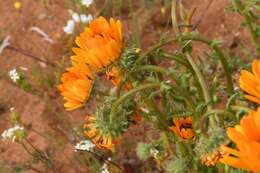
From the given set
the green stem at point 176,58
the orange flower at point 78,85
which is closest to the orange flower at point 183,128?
the green stem at point 176,58

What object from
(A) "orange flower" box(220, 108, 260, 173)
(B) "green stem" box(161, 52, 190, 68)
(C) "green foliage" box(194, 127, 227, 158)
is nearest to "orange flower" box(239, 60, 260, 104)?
(A) "orange flower" box(220, 108, 260, 173)

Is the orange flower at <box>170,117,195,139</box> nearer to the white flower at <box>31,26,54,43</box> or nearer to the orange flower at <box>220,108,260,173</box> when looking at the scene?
the orange flower at <box>220,108,260,173</box>

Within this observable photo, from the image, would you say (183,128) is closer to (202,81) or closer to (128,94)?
(202,81)

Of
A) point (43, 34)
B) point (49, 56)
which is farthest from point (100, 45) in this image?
point (43, 34)

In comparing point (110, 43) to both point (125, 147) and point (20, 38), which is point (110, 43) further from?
point (20, 38)

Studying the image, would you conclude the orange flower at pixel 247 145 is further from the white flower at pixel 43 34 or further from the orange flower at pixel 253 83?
the white flower at pixel 43 34
